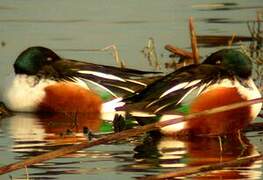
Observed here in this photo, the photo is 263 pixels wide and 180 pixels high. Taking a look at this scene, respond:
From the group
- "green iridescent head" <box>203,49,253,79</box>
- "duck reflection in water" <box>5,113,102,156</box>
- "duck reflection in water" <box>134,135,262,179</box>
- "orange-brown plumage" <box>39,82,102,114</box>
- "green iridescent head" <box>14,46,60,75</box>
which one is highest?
"green iridescent head" <box>14,46,60,75</box>

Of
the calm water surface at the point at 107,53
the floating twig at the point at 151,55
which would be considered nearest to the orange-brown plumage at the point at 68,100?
the calm water surface at the point at 107,53

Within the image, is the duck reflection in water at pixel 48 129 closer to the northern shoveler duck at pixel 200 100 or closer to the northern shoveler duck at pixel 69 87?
the northern shoveler duck at pixel 69 87

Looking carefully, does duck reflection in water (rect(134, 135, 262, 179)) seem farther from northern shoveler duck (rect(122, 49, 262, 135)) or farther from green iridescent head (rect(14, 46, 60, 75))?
green iridescent head (rect(14, 46, 60, 75))

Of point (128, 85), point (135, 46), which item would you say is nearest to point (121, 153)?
point (128, 85)

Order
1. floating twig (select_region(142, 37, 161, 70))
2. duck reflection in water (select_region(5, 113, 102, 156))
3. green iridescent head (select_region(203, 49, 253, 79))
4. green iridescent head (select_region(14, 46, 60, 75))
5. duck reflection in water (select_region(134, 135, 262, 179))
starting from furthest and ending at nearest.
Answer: floating twig (select_region(142, 37, 161, 70)) → green iridescent head (select_region(14, 46, 60, 75)) → green iridescent head (select_region(203, 49, 253, 79)) → duck reflection in water (select_region(5, 113, 102, 156)) → duck reflection in water (select_region(134, 135, 262, 179))

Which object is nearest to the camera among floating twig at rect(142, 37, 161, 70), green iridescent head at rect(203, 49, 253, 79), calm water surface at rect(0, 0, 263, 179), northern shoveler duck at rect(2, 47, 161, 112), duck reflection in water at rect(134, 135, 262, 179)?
duck reflection in water at rect(134, 135, 262, 179)

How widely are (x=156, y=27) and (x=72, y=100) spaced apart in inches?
155

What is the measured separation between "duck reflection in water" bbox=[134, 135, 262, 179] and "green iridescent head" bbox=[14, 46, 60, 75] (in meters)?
2.29

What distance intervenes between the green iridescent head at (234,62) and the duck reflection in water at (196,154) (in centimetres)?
62

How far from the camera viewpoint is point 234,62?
34.0 ft

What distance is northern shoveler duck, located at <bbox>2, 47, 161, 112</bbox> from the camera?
11688mm

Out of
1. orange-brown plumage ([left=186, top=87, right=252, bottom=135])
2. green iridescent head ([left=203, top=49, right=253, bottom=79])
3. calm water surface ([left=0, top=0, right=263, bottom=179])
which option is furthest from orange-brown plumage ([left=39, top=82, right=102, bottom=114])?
orange-brown plumage ([left=186, top=87, right=252, bottom=135])

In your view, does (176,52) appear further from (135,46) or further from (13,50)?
(13,50)

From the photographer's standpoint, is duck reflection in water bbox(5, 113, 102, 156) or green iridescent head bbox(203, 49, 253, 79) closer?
duck reflection in water bbox(5, 113, 102, 156)
